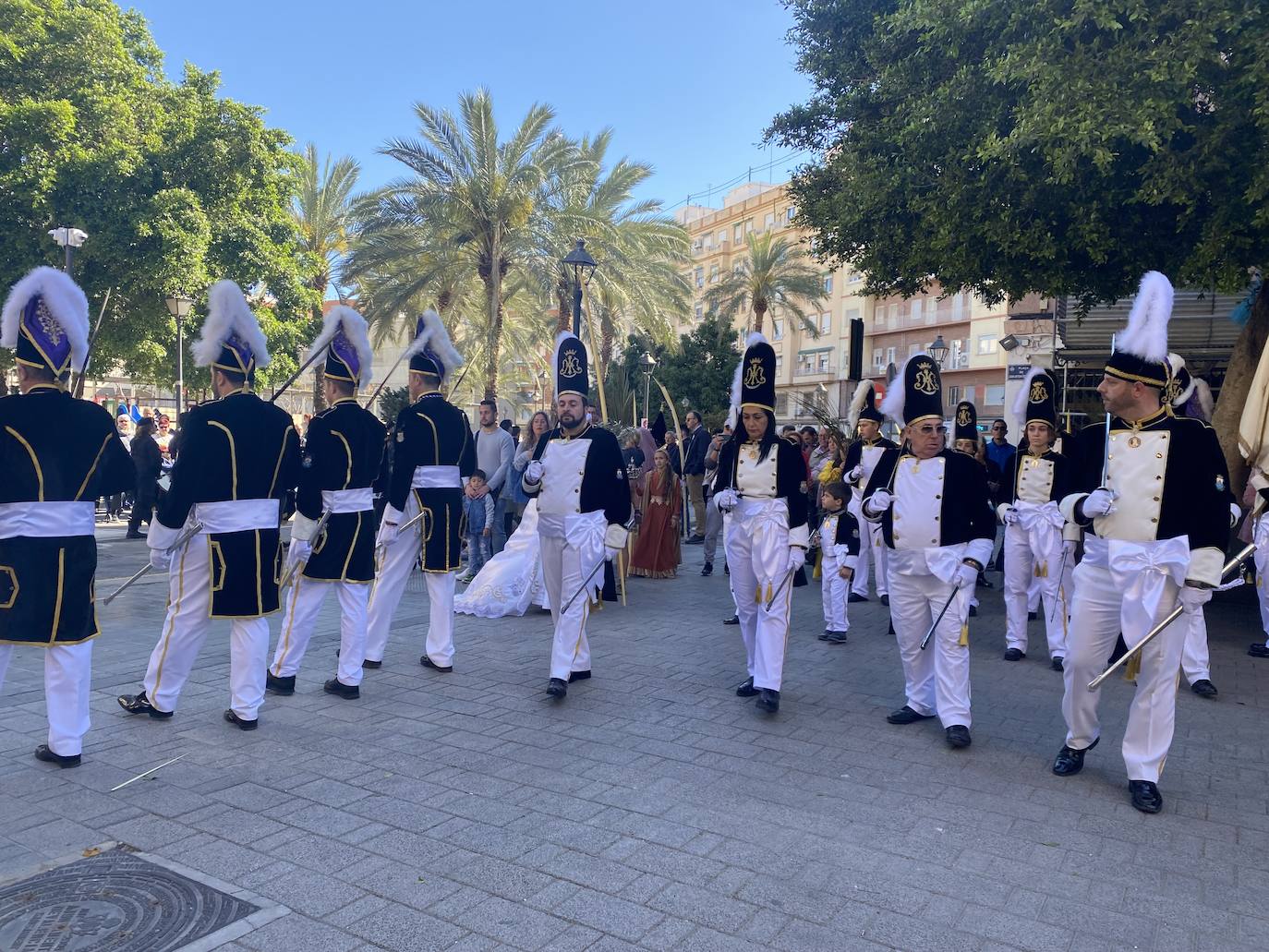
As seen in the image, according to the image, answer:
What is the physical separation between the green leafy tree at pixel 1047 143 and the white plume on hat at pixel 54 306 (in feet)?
25.4

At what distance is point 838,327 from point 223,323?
52.7m

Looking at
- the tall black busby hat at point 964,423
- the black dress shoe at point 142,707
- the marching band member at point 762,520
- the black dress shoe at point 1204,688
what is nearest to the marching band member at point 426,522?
the black dress shoe at point 142,707

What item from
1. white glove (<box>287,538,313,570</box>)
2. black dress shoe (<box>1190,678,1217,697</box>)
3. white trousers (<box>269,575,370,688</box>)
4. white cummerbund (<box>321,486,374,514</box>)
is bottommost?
black dress shoe (<box>1190,678,1217,697</box>)

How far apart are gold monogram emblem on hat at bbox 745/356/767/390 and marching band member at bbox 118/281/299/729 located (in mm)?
2952

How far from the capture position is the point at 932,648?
19.8 ft

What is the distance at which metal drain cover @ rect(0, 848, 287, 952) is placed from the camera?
320 cm

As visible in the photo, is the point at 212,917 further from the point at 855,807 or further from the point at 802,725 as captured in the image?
the point at 802,725

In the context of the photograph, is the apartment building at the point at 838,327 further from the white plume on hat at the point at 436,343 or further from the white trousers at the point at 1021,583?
the white plume on hat at the point at 436,343

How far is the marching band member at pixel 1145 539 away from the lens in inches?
183

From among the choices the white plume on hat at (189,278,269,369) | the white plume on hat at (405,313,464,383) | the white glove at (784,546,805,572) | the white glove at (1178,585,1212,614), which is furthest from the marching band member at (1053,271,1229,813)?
the white plume on hat at (189,278,269,369)

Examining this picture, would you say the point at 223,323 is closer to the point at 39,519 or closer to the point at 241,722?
the point at 39,519

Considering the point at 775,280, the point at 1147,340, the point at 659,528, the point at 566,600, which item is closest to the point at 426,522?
the point at 566,600

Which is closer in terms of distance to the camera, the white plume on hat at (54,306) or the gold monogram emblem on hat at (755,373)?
the white plume on hat at (54,306)

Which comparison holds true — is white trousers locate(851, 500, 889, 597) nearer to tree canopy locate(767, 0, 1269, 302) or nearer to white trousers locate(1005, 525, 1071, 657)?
white trousers locate(1005, 525, 1071, 657)
